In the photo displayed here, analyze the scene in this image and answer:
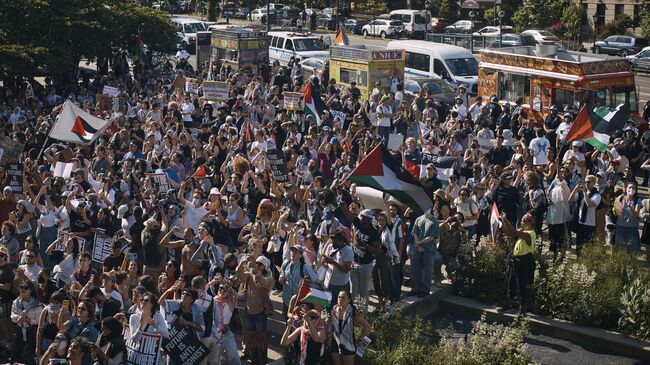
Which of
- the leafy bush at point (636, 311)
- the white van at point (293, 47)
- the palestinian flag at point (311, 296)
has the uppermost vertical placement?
the white van at point (293, 47)

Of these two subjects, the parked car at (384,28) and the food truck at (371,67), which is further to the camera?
the parked car at (384,28)

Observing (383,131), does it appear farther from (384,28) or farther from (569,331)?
(384,28)

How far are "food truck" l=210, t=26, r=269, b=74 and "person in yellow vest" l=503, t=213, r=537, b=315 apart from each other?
74.9ft

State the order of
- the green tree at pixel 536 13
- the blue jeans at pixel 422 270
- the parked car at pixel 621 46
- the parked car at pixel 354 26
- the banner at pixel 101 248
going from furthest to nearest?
the parked car at pixel 354 26 < the green tree at pixel 536 13 < the parked car at pixel 621 46 < the blue jeans at pixel 422 270 < the banner at pixel 101 248

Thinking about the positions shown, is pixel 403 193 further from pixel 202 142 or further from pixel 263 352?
pixel 202 142

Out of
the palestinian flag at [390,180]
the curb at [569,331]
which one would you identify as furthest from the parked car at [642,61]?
the curb at [569,331]

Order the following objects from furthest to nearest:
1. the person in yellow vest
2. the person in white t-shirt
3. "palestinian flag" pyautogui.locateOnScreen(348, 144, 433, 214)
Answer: the person in white t-shirt → "palestinian flag" pyautogui.locateOnScreen(348, 144, 433, 214) → the person in yellow vest

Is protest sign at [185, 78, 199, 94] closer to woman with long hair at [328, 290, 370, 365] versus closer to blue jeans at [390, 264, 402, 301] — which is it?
blue jeans at [390, 264, 402, 301]

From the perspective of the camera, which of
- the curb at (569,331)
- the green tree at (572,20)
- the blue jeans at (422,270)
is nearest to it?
the curb at (569,331)

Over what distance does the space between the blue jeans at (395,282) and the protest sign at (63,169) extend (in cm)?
642

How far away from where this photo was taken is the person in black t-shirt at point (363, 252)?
14031 mm

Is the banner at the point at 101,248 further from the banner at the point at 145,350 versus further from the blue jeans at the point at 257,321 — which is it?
the banner at the point at 145,350

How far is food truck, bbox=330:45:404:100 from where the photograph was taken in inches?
1169

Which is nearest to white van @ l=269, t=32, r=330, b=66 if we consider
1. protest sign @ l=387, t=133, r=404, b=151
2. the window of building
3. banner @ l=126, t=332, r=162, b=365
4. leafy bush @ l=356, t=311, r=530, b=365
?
the window of building
